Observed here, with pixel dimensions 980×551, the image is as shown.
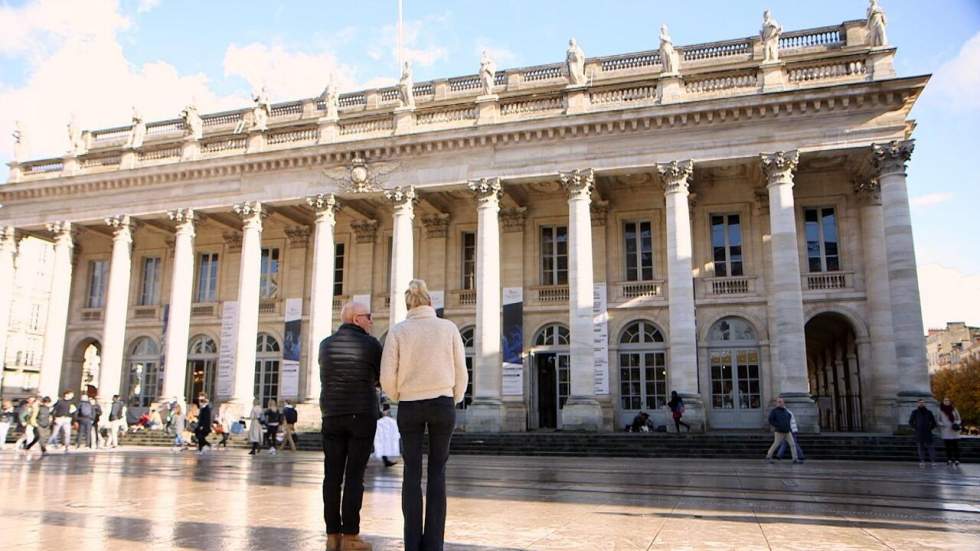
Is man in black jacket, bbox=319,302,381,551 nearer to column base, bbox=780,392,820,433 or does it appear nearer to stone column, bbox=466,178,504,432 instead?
column base, bbox=780,392,820,433

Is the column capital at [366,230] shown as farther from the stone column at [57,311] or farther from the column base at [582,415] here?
the stone column at [57,311]

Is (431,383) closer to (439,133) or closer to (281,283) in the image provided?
(439,133)

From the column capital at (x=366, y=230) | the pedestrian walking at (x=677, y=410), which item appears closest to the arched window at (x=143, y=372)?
the column capital at (x=366, y=230)

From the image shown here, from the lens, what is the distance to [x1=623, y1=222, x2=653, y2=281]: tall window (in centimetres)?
2611

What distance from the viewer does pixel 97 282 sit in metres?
33.3

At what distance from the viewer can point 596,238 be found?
26484 millimetres

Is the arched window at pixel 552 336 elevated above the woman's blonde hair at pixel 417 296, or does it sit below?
above

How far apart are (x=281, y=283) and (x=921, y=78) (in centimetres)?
2363

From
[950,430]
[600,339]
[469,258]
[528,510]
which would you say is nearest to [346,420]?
[528,510]

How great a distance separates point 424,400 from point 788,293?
1919 cm

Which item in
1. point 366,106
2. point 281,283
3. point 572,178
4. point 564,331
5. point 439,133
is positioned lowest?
point 564,331

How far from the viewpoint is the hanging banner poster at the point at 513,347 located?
2473 cm

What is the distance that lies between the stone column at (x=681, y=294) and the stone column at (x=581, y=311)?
243 centimetres

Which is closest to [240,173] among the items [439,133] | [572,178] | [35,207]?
[439,133]
